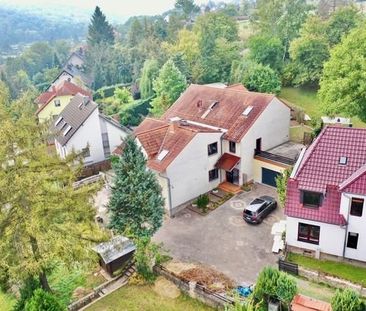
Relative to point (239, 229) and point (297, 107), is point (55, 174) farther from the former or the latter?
point (297, 107)

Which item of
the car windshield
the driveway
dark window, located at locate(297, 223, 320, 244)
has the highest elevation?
dark window, located at locate(297, 223, 320, 244)

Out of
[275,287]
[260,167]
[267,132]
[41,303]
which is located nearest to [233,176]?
[260,167]

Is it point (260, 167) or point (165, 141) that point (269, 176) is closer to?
point (260, 167)

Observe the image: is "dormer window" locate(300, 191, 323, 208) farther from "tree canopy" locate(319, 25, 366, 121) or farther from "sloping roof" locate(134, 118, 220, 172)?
"tree canopy" locate(319, 25, 366, 121)

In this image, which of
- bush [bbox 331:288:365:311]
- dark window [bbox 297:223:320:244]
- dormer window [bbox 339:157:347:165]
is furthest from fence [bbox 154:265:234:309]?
dormer window [bbox 339:157:347:165]

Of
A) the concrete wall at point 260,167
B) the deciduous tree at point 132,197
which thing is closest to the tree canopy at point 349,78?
the concrete wall at point 260,167
